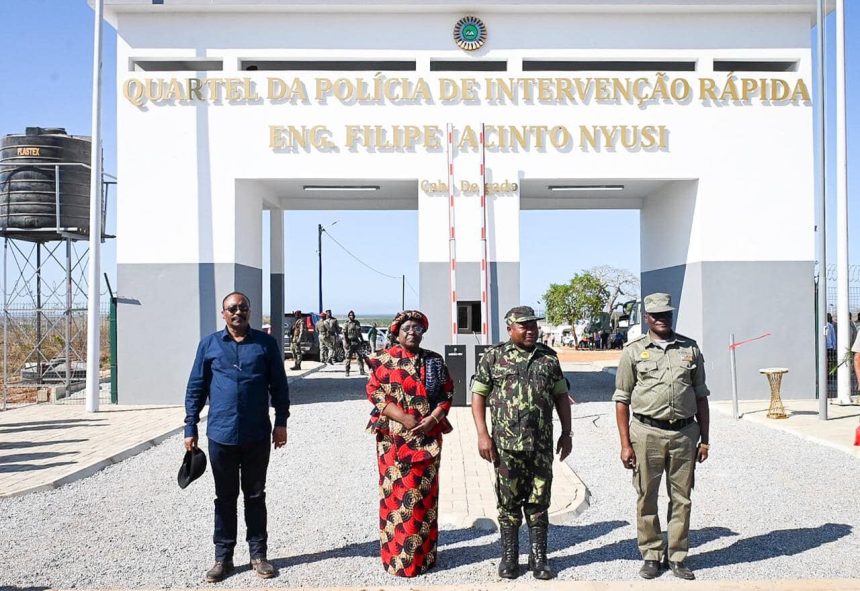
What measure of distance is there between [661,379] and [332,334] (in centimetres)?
1941

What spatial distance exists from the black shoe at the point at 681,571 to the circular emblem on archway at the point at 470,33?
35.8 ft

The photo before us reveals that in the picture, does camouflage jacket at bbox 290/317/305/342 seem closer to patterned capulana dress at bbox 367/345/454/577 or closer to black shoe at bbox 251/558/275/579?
black shoe at bbox 251/558/275/579

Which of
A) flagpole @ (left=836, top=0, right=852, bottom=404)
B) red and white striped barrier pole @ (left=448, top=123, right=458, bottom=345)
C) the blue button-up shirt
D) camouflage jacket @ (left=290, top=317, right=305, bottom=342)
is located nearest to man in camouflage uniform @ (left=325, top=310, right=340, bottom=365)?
camouflage jacket @ (left=290, top=317, right=305, bottom=342)

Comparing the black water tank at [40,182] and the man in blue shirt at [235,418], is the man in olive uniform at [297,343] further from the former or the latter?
the man in blue shirt at [235,418]

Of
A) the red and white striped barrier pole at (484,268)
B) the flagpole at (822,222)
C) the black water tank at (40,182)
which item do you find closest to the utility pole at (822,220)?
the flagpole at (822,222)

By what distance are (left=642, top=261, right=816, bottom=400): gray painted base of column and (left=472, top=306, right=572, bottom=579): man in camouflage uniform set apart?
31.6ft

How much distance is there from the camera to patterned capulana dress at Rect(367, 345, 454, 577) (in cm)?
510

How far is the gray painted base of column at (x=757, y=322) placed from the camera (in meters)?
13.8

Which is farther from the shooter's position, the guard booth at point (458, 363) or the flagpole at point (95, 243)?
the guard booth at point (458, 363)

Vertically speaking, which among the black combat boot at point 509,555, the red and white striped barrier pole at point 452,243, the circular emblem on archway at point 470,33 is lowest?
the black combat boot at point 509,555

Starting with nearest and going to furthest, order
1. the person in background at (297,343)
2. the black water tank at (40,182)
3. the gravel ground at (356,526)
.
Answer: the gravel ground at (356,526), the black water tank at (40,182), the person in background at (297,343)

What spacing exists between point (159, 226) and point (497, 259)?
6.07m

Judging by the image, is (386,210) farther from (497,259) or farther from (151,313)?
(151,313)

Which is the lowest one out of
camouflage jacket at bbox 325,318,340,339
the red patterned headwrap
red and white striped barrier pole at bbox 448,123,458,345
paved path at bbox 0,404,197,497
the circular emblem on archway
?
paved path at bbox 0,404,197,497
